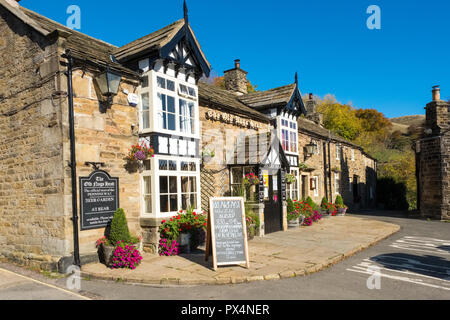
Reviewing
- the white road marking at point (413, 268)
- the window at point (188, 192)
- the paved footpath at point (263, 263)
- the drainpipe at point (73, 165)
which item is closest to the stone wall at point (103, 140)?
the drainpipe at point (73, 165)

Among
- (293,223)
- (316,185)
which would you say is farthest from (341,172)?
(293,223)

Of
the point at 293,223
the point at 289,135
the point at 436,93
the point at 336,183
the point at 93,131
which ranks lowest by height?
the point at 293,223

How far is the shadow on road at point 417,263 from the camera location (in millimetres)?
7006

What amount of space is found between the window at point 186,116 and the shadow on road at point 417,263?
6.44 metres

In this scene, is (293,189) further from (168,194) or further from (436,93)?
(436,93)

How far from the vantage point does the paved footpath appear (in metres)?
6.44

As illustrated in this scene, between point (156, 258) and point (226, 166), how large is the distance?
5067 mm

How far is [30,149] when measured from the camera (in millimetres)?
8109

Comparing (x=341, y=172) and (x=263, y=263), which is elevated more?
(x=341, y=172)

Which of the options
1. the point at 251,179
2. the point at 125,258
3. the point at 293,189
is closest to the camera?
the point at 125,258

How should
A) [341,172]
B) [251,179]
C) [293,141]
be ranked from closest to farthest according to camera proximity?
[251,179], [293,141], [341,172]

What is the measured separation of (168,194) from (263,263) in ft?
10.7

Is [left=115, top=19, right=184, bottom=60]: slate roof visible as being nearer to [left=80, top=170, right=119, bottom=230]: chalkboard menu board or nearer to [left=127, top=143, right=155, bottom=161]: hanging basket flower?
[left=127, top=143, right=155, bottom=161]: hanging basket flower

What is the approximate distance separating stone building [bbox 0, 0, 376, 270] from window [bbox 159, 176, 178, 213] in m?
0.03
